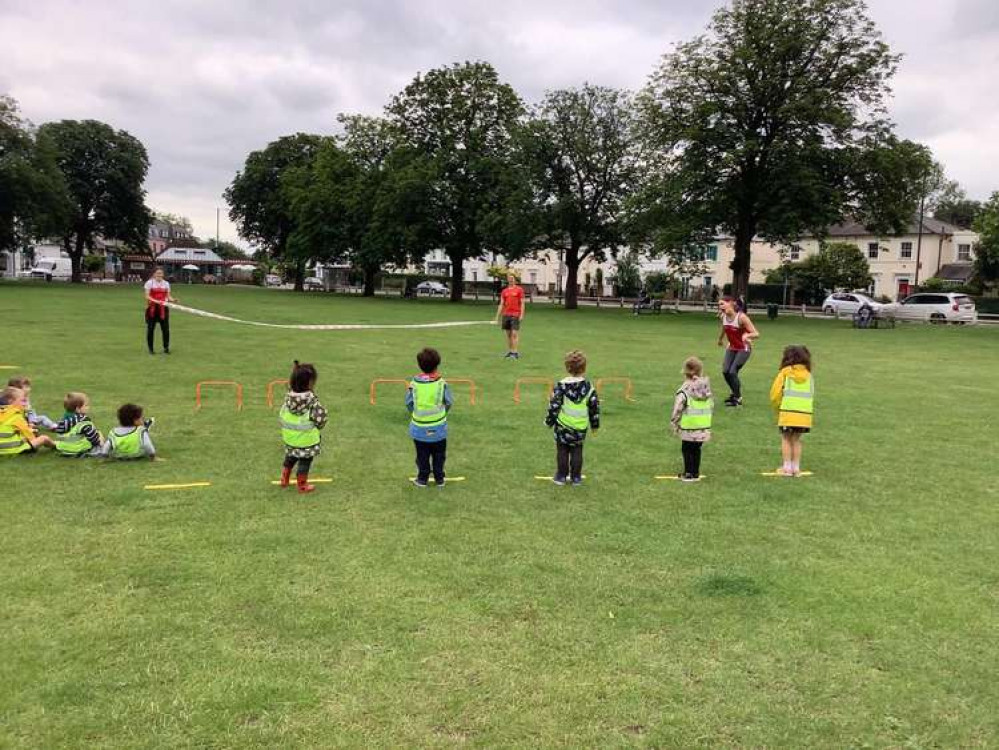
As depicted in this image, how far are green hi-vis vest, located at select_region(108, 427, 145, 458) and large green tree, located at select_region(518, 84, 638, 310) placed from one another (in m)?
41.8

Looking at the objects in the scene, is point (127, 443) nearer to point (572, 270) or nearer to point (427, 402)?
point (427, 402)

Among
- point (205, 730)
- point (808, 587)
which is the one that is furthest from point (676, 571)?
point (205, 730)

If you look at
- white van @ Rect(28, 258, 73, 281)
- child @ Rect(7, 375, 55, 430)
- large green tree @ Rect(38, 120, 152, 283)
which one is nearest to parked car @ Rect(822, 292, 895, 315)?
child @ Rect(7, 375, 55, 430)

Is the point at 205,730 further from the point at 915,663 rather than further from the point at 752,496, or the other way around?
the point at 752,496

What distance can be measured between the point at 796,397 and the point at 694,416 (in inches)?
51.7

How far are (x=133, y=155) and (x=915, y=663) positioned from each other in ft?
286

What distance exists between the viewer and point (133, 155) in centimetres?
7725

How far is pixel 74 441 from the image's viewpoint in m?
8.12

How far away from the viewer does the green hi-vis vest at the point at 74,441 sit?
8.10m

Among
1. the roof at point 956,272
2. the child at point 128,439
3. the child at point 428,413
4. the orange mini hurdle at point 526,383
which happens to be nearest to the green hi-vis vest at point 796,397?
the child at point 428,413

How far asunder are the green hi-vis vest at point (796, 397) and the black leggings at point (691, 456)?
116 cm

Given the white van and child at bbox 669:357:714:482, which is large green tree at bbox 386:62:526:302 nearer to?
child at bbox 669:357:714:482

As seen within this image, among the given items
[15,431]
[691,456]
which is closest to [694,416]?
[691,456]

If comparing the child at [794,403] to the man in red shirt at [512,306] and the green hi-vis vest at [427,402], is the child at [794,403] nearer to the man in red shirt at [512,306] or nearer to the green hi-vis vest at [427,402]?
the green hi-vis vest at [427,402]
